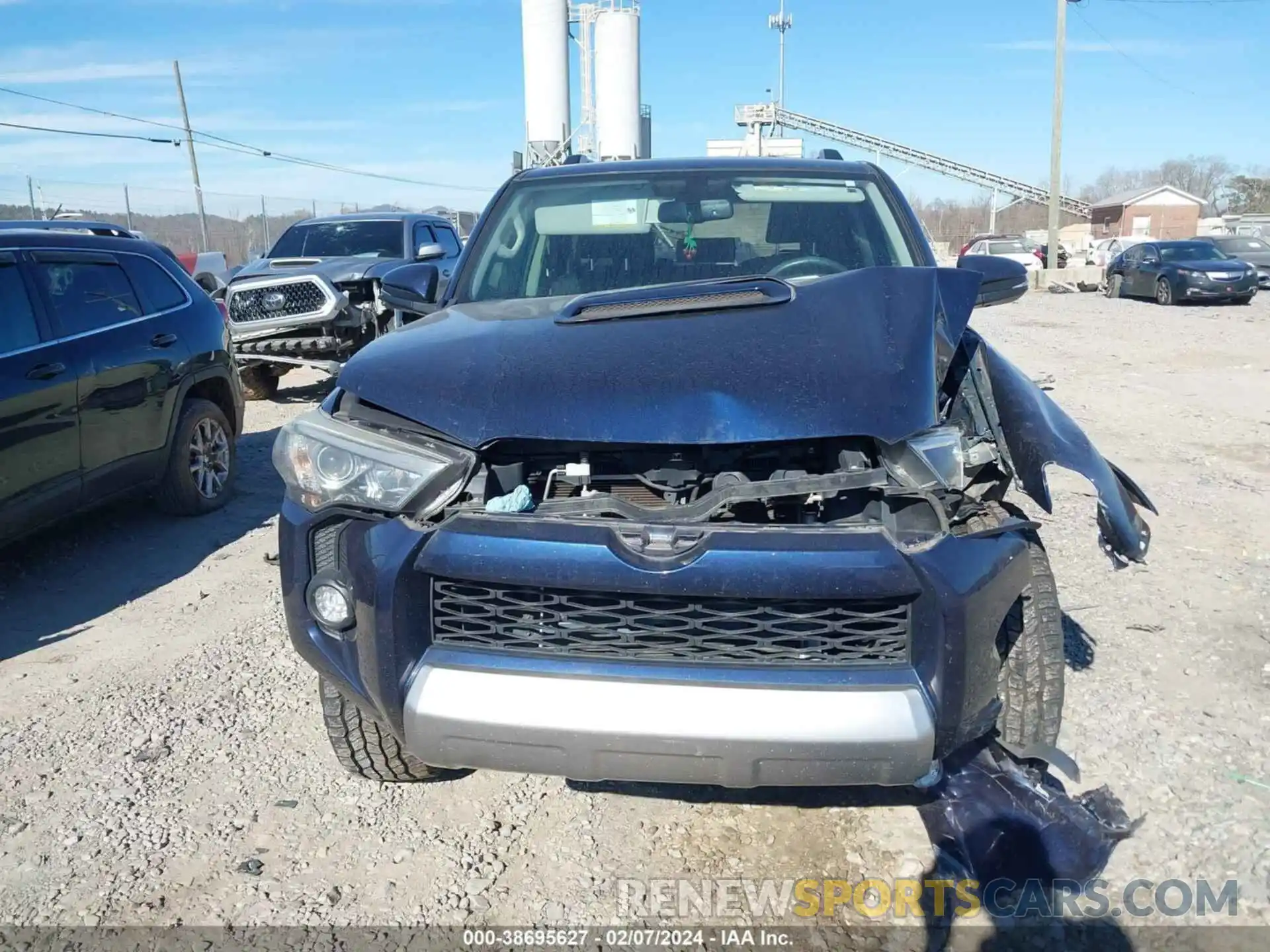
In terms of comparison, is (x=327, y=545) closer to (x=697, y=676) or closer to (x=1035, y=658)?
(x=697, y=676)

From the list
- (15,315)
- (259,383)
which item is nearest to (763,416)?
(15,315)

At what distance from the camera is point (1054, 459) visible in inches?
92.7

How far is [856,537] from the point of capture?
2.04m

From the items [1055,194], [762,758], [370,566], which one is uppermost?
[1055,194]

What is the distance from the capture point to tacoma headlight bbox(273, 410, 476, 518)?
2.24 meters

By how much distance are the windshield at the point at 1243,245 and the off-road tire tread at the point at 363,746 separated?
27.3 m

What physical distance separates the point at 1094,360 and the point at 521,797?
11305mm

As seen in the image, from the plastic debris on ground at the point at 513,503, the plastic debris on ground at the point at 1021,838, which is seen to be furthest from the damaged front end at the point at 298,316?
the plastic debris on ground at the point at 1021,838

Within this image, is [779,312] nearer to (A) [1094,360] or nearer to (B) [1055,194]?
(A) [1094,360]

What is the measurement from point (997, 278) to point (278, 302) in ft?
25.6

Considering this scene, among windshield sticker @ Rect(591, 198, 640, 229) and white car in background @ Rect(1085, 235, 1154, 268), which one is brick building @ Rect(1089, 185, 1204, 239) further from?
windshield sticker @ Rect(591, 198, 640, 229)

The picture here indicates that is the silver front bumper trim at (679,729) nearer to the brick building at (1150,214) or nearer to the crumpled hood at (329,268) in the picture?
the crumpled hood at (329,268)

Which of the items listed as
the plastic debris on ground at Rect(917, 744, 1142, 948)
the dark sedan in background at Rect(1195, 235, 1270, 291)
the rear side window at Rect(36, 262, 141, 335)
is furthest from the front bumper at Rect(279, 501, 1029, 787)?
the dark sedan in background at Rect(1195, 235, 1270, 291)

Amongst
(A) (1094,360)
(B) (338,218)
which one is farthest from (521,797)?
(A) (1094,360)
